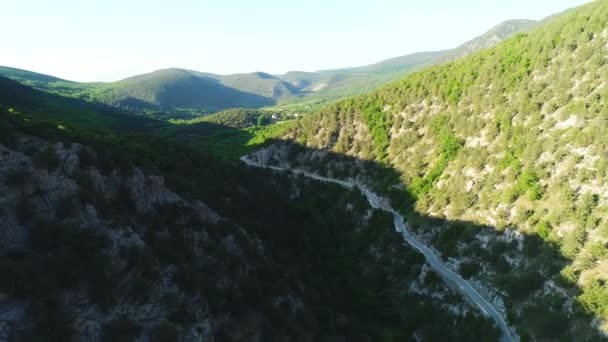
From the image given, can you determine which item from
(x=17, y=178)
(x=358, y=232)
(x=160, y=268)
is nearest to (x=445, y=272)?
(x=358, y=232)

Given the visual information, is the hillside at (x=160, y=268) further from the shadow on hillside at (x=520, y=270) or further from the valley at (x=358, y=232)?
the shadow on hillside at (x=520, y=270)

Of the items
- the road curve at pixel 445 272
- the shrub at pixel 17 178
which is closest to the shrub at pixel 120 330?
the shrub at pixel 17 178

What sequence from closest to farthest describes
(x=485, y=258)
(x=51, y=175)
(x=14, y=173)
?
(x=14, y=173) < (x=51, y=175) < (x=485, y=258)

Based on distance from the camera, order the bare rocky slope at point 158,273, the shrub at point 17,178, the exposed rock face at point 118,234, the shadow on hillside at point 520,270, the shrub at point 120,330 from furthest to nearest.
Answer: the shadow on hillside at point 520,270
the shrub at point 17,178
the exposed rock face at point 118,234
the bare rocky slope at point 158,273
the shrub at point 120,330

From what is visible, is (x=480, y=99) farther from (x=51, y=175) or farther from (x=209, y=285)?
(x=51, y=175)

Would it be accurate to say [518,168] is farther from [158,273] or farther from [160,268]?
[158,273]

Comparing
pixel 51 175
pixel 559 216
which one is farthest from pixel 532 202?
pixel 51 175

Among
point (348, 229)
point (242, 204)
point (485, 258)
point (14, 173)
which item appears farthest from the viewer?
point (348, 229)
